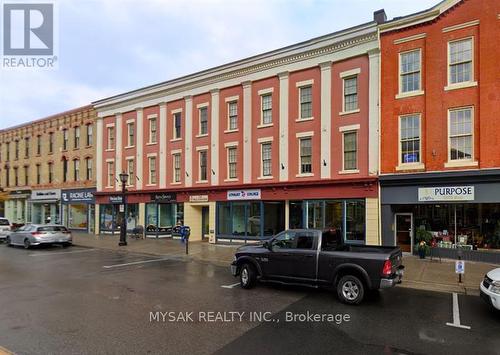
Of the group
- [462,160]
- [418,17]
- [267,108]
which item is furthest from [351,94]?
[462,160]

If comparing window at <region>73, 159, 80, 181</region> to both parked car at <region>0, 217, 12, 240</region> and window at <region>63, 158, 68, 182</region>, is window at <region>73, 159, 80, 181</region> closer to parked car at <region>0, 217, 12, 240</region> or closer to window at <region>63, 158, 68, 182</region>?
window at <region>63, 158, 68, 182</region>

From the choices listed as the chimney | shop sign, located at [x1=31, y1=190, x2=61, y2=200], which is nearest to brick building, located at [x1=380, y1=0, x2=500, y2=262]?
the chimney

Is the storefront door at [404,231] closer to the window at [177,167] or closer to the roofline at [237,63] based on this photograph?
the roofline at [237,63]

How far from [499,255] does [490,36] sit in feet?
28.4

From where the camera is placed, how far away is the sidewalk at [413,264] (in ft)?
35.1

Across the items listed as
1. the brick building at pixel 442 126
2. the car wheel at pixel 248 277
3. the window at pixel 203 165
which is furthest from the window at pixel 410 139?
the window at pixel 203 165

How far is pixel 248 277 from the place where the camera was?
10.1 metres

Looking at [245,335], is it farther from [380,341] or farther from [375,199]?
[375,199]

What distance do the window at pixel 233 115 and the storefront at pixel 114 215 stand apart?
9.96 metres

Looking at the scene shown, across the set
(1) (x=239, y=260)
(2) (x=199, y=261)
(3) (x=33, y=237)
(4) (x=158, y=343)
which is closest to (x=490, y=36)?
(1) (x=239, y=260)

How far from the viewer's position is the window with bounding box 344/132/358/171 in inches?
701

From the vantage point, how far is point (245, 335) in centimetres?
646

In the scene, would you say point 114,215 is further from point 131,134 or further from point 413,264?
point 413,264

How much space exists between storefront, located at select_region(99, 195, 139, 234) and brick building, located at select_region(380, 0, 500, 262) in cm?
1798
